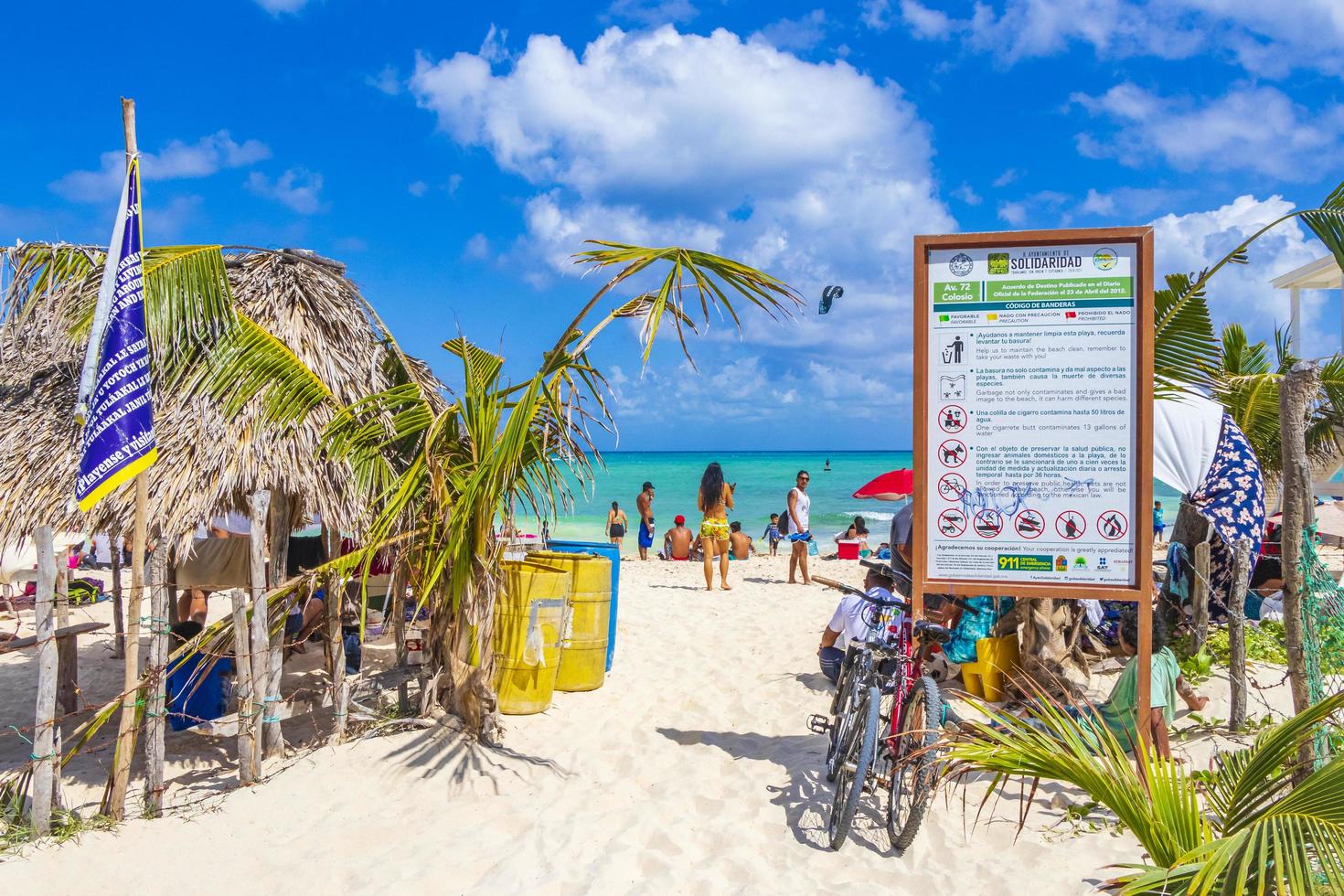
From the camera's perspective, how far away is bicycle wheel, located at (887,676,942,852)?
3.68 metres

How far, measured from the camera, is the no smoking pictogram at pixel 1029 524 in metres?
4.30

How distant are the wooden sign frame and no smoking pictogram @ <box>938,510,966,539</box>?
0.08 meters

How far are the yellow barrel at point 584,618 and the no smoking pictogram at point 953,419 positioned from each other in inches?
107

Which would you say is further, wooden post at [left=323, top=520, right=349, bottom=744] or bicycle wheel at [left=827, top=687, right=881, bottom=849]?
wooden post at [left=323, top=520, right=349, bottom=744]

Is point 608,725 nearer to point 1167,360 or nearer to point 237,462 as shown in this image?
point 237,462

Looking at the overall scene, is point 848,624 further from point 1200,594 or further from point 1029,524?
point 1200,594

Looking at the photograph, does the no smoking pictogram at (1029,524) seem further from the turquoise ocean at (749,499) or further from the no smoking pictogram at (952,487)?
the turquoise ocean at (749,499)

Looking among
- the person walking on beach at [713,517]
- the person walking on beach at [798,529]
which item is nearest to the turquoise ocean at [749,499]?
the person walking on beach at [713,517]

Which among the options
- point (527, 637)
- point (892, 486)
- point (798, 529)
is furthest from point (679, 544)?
point (527, 637)

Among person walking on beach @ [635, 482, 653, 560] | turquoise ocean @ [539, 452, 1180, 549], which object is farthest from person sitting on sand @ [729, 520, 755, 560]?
turquoise ocean @ [539, 452, 1180, 549]

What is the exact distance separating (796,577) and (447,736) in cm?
834

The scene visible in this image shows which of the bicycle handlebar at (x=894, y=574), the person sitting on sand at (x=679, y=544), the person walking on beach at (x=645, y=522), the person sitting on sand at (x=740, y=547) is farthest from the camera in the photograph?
the person sitting on sand at (x=679, y=544)

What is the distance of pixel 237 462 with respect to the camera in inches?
198

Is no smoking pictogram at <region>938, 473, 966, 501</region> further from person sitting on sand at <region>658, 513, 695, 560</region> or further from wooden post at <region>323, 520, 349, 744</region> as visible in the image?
person sitting on sand at <region>658, 513, 695, 560</region>
